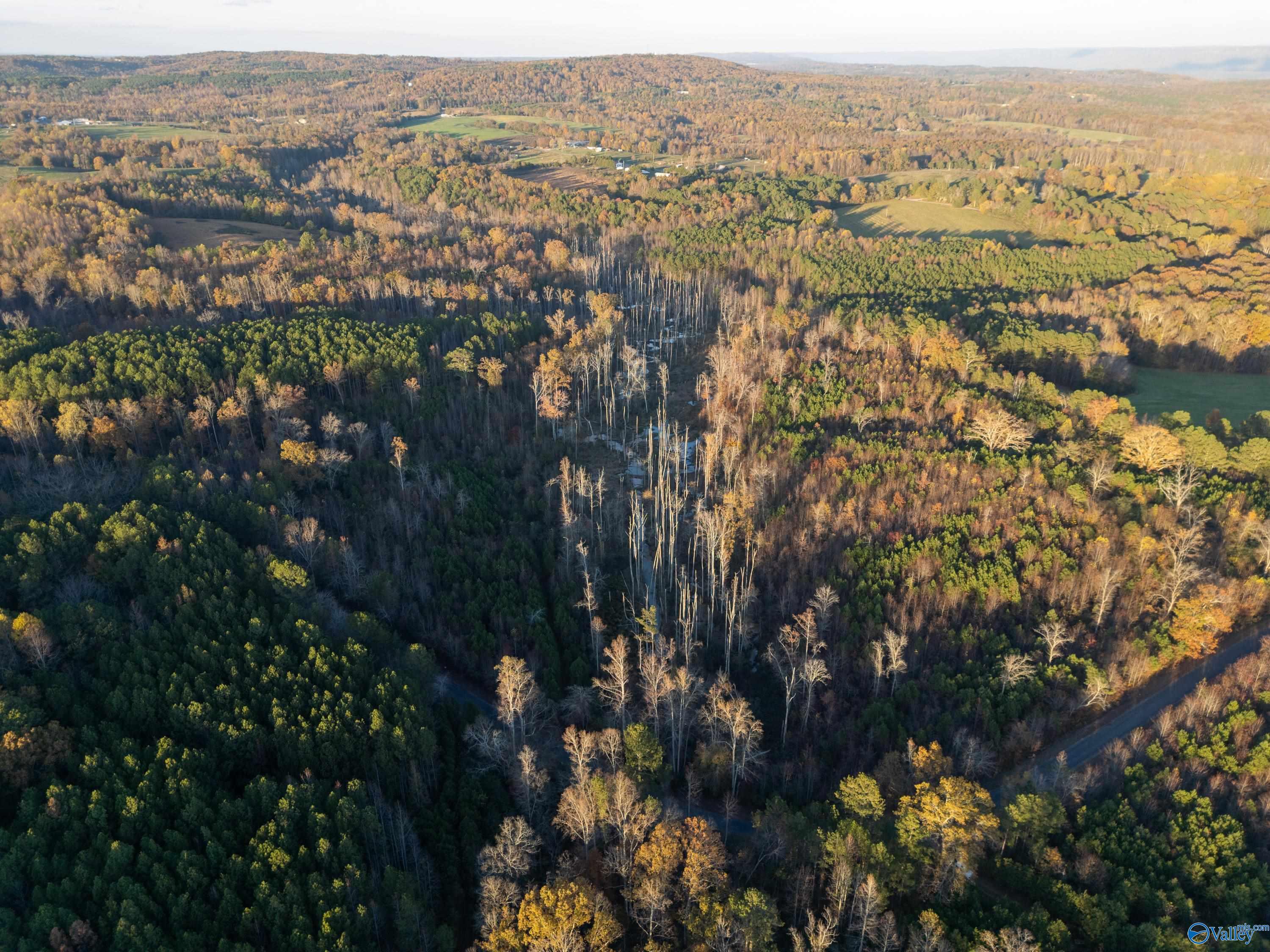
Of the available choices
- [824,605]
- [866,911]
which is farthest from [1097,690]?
[866,911]

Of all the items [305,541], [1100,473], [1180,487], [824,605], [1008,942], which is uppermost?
[1180,487]

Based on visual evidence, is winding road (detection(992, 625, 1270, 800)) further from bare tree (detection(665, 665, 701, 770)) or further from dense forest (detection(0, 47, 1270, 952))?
bare tree (detection(665, 665, 701, 770))

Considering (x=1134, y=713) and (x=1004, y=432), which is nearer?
(x=1134, y=713)

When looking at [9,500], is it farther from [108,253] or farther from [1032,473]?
[1032,473]

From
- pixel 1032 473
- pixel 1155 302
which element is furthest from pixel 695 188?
pixel 1032 473

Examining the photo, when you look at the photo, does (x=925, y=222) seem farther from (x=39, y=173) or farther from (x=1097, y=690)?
(x=39, y=173)

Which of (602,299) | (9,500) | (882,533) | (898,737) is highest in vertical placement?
(602,299)

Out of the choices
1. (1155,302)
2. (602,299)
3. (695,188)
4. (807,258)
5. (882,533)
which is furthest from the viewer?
(695,188)
